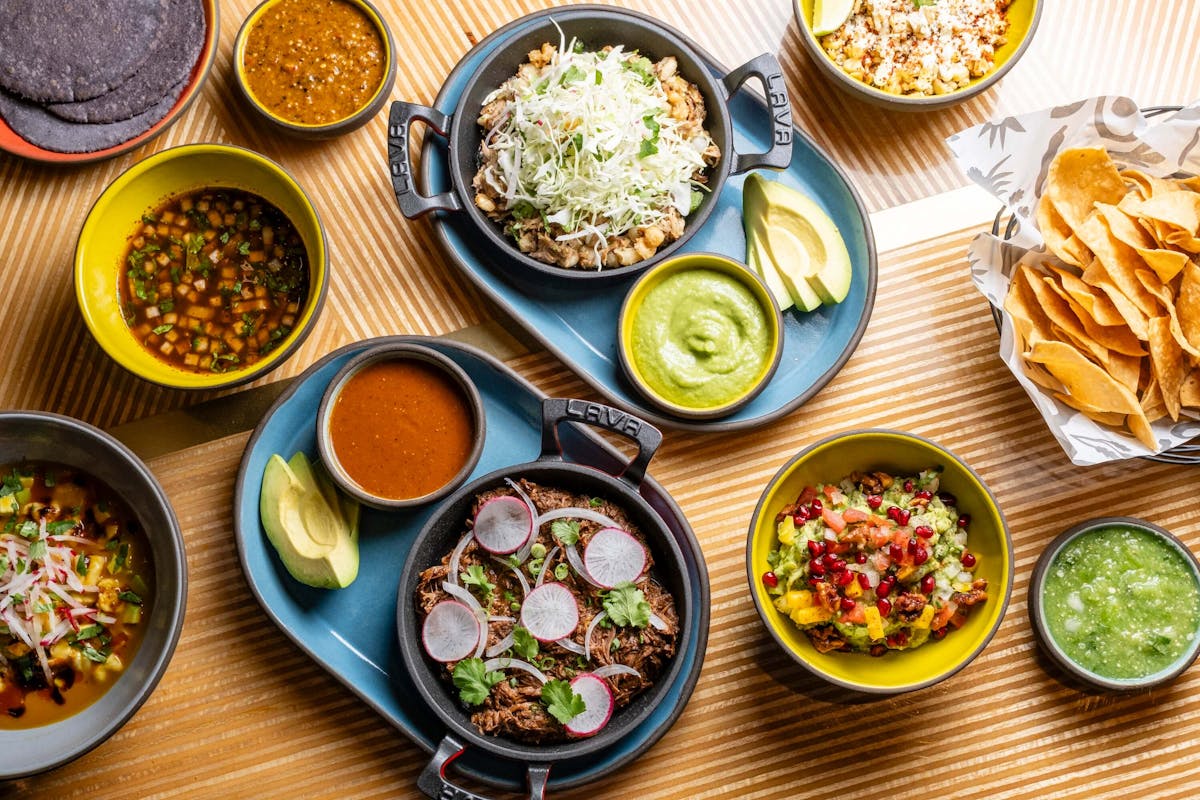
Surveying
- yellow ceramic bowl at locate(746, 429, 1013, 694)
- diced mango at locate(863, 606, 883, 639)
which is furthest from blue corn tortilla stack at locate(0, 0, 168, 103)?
diced mango at locate(863, 606, 883, 639)

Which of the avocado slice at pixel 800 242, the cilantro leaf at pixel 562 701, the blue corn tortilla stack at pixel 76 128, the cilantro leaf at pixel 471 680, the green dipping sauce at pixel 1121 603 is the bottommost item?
the green dipping sauce at pixel 1121 603

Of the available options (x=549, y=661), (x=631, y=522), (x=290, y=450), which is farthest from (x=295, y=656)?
(x=631, y=522)

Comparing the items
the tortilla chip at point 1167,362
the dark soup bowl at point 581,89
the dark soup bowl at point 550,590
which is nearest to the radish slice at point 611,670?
the dark soup bowl at point 550,590

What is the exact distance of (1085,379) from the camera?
3061 mm

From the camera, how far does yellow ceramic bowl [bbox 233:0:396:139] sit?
332 cm

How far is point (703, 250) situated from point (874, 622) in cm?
132

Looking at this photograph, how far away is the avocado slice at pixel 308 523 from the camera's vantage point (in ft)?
10.4

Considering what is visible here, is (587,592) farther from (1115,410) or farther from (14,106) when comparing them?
(14,106)

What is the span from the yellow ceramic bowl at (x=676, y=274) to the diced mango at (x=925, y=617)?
0.81 metres

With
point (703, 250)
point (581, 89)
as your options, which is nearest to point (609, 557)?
point (703, 250)

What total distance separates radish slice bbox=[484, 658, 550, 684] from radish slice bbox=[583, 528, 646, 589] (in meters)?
0.32

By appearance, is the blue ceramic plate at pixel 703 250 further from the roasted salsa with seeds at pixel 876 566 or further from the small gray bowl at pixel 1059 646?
the small gray bowl at pixel 1059 646

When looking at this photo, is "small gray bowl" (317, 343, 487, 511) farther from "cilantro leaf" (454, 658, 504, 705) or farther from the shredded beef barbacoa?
"cilantro leaf" (454, 658, 504, 705)

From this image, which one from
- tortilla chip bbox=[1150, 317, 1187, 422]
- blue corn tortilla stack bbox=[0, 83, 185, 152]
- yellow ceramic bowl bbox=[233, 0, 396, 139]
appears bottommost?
tortilla chip bbox=[1150, 317, 1187, 422]
